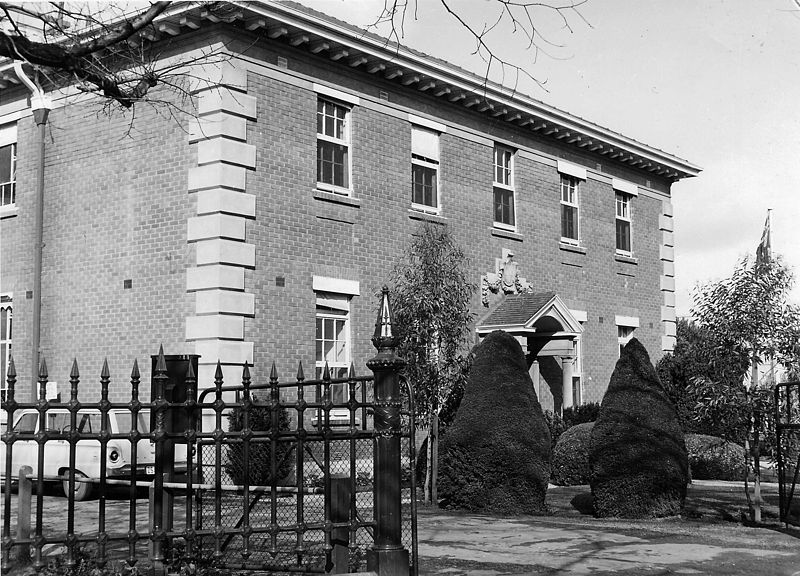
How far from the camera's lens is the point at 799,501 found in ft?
56.4

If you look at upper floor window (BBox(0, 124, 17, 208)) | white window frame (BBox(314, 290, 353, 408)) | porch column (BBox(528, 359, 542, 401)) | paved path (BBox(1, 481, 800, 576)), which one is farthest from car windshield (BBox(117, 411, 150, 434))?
porch column (BBox(528, 359, 542, 401))

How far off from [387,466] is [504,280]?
14.7 meters

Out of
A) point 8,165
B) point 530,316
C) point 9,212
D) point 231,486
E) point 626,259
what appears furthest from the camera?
point 626,259

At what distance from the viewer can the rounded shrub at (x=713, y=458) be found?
21.1m

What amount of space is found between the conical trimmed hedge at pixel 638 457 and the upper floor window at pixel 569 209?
11.3m

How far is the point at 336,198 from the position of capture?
60.0 ft

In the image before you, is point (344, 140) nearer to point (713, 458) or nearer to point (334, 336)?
point (334, 336)

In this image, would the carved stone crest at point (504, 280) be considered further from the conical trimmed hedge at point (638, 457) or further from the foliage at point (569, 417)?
the conical trimmed hedge at point (638, 457)

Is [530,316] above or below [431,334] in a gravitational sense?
above

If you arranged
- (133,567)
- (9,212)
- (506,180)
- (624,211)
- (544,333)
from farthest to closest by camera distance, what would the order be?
(624,211)
(506,180)
(544,333)
(9,212)
(133,567)

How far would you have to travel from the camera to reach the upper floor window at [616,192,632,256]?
27000 mm

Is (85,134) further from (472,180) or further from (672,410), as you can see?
(672,410)

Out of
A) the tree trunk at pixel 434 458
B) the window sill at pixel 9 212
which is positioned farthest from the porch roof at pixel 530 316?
the window sill at pixel 9 212

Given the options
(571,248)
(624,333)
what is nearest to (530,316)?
(571,248)
